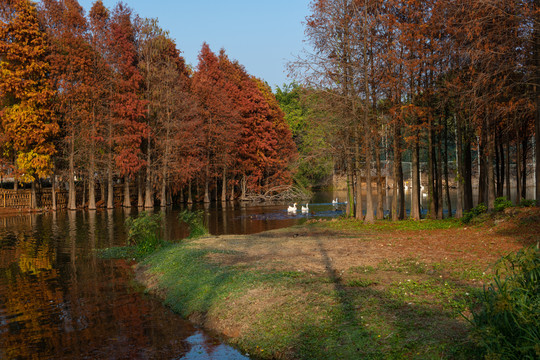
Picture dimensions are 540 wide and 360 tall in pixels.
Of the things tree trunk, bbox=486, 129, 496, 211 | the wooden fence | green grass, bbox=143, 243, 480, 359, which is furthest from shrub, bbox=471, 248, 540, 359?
the wooden fence

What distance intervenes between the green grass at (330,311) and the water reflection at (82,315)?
2.37 feet

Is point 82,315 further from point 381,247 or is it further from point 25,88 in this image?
point 25,88

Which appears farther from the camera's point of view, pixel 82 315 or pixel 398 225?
pixel 398 225

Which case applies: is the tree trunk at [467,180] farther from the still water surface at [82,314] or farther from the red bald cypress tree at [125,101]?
the red bald cypress tree at [125,101]

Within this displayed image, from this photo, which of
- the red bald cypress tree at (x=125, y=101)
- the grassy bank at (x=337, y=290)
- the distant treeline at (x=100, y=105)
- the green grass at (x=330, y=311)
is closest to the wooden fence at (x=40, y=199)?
the distant treeline at (x=100, y=105)

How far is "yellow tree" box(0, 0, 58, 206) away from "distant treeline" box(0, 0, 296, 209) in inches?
3.5

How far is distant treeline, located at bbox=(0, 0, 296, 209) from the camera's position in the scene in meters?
42.3

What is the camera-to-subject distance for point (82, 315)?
1099 cm

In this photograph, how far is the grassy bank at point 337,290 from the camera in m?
7.41

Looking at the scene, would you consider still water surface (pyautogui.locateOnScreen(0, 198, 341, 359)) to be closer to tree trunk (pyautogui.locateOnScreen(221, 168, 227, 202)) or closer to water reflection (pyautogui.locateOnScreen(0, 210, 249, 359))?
water reflection (pyautogui.locateOnScreen(0, 210, 249, 359))

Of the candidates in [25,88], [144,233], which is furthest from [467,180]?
[25,88]

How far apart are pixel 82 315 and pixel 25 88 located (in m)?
37.5

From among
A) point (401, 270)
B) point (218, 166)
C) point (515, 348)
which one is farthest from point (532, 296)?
point (218, 166)

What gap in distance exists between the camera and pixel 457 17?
852 inches
